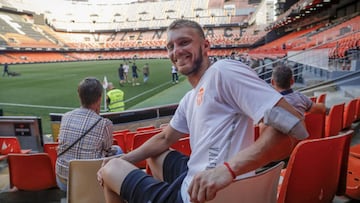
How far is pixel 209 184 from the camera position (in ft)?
3.37

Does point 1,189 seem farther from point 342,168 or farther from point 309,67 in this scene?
point 309,67

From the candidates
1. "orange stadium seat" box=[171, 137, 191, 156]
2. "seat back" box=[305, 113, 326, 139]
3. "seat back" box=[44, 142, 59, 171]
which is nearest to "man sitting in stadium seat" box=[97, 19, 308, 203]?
"orange stadium seat" box=[171, 137, 191, 156]

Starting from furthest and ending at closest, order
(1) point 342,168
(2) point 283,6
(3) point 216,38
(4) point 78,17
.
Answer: (4) point 78,17 → (3) point 216,38 → (2) point 283,6 → (1) point 342,168

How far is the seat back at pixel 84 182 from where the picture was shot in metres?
1.65

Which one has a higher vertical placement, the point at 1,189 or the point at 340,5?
the point at 340,5

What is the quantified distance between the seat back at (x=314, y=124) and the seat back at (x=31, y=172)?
2385 millimetres

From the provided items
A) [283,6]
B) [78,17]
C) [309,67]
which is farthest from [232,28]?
[309,67]

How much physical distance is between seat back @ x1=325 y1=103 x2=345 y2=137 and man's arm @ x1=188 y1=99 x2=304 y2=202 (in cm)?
261

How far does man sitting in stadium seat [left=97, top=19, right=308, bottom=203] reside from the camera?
1074 mm

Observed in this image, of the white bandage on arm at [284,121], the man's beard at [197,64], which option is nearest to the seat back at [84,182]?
the man's beard at [197,64]

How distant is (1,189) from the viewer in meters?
2.96

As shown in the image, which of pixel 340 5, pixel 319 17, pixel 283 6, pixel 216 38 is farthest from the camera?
pixel 216 38

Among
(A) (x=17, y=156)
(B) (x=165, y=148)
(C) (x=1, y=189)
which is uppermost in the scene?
(B) (x=165, y=148)

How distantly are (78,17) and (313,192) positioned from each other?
57.8 metres
